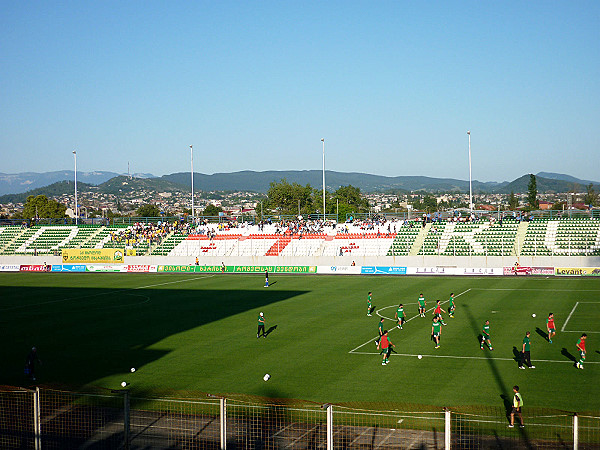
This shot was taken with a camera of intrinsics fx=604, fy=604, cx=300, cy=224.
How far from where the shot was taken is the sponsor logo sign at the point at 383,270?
64.6 metres

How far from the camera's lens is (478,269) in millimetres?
62688

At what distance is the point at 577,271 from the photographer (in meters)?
59.1

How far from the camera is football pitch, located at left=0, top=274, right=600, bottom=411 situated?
23.0m

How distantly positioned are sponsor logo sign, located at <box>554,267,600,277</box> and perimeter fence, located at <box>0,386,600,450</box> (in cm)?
4362

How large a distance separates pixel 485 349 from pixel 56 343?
22146 mm

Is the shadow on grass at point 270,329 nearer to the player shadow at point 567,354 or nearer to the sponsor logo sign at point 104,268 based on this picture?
the player shadow at point 567,354

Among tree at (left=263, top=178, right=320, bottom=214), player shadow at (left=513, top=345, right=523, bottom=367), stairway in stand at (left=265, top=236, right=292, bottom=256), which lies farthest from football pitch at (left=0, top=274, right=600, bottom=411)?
tree at (left=263, top=178, right=320, bottom=214)

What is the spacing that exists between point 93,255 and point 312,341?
54.1 m

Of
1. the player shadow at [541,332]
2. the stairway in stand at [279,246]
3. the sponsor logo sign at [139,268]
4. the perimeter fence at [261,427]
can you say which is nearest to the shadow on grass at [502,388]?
the perimeter fence at [261,427]

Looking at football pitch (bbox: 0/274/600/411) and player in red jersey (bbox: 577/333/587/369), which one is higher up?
player in red jersey (bbox: 577/333/587/369)

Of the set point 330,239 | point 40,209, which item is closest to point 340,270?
point 330,239

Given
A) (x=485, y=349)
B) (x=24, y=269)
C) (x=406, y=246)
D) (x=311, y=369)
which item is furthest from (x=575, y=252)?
(x=24, y=269)

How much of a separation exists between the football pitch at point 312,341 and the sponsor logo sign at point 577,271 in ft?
12.3

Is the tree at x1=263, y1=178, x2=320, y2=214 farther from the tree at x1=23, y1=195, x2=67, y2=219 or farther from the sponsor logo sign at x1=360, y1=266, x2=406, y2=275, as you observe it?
the sponsor logo sign at x1=360, y1=266, x2=406, y2=275
